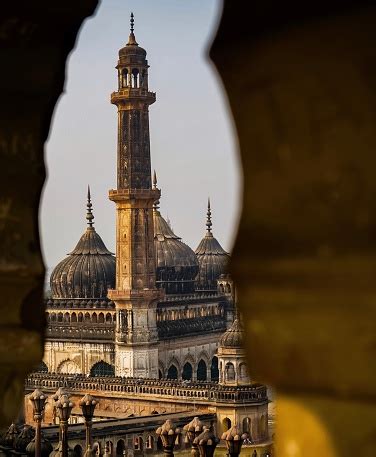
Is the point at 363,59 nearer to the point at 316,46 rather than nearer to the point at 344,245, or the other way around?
the point at 316,46

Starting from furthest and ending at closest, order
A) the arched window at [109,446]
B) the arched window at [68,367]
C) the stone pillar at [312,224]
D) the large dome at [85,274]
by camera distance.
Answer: the large dome at [85,274]
the arched window at [68,367]
the arched window at [109,446]
the stone pillar at [312,224]

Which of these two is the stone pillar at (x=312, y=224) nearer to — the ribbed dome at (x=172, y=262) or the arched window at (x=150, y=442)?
the arched window at (x=150, y=442)

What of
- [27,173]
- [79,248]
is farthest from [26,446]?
[79,248]

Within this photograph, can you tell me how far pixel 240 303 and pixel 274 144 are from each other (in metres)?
0.22

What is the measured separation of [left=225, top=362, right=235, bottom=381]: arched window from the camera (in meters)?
31.3

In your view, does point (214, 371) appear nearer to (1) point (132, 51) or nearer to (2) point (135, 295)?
(2) point (135, 295)

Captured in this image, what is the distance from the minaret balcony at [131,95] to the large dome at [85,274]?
22.9 ft

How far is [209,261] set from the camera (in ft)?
164

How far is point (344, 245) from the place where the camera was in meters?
1.46

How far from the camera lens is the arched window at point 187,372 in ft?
132

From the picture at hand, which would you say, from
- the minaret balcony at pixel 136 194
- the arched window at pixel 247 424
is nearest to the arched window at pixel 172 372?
the minaret balcony at pixel 136 194

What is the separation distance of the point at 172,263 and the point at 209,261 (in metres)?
6.12

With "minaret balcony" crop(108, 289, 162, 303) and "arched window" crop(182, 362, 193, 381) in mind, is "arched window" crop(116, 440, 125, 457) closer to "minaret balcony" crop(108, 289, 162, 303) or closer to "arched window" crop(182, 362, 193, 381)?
"minaret balcony" crop(108, 289, 162, 303)

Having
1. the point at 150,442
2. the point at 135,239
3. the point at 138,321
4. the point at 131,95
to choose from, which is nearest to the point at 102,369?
the point at 138,321
